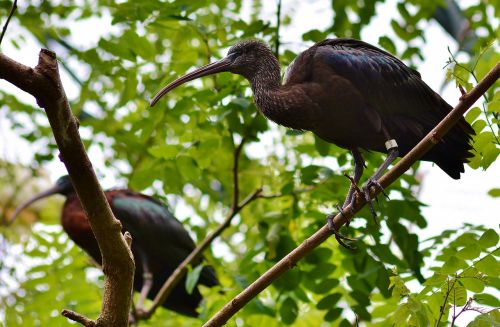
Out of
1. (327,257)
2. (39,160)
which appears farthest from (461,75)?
(39,160)

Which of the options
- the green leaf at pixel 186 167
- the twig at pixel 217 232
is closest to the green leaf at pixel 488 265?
the twig at pixel 217 232

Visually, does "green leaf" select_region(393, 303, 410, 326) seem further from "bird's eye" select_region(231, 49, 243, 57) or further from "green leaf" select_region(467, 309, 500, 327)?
"bird's eye" select_region(231, 49, 243, 57)

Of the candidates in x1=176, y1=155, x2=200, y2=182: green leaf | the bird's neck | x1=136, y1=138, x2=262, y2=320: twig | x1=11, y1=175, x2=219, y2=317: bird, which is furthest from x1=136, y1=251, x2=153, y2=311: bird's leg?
the bird's neck

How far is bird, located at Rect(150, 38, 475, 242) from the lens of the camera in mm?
4312

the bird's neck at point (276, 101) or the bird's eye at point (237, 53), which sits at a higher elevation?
the bird's eye at point (237, 53)

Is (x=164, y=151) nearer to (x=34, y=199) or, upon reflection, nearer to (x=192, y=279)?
(x=192, y=279)

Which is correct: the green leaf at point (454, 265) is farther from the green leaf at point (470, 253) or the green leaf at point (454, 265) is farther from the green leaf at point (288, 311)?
the green leaf at point (288, 311)

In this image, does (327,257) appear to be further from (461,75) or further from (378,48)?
(461,75)

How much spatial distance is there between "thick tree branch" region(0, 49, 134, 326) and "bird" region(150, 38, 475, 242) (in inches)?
58.3

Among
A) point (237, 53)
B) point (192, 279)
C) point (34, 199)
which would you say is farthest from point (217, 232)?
point (34, 199)

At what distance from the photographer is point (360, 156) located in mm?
4625

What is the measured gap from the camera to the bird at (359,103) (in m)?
4.31

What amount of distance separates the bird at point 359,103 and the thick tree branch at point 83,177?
1481 millimetres

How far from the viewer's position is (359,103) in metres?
4.33
